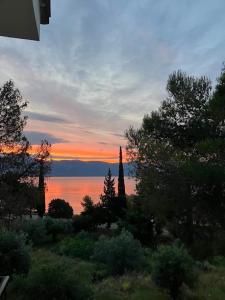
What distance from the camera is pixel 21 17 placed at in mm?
2854

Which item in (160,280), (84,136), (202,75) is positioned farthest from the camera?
(84,136)

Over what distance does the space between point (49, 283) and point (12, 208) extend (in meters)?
8.18

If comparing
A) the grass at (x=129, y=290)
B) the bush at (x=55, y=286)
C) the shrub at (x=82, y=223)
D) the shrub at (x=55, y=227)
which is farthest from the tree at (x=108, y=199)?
the bush at (x=55, y=286)

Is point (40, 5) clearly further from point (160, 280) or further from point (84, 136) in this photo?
point (84, 136)

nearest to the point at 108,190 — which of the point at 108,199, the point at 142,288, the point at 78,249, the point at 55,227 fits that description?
the point at 108,199

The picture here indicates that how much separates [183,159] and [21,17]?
19.0 meters

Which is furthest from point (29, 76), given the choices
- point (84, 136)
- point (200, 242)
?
point (84, 136)

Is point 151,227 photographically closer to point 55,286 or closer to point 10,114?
point 10,114

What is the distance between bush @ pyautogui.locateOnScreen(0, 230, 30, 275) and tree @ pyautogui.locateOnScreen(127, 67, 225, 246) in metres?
9.10

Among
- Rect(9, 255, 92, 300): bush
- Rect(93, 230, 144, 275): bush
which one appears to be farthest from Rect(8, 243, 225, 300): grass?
Rect(9, 255, 92, 300): bush

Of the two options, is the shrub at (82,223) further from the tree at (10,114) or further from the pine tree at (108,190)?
the tree at (10,114)

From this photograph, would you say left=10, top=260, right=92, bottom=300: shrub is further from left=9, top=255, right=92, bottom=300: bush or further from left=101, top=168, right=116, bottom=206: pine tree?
left=101, top=168, right=116, bottom=206: pine tree

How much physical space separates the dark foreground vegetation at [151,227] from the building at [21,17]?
5.78m

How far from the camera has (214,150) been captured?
61.0 ft
